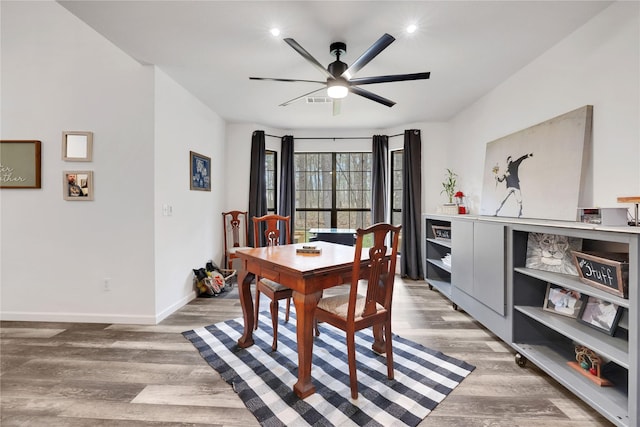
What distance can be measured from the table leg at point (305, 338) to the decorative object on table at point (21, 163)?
2.99 meters

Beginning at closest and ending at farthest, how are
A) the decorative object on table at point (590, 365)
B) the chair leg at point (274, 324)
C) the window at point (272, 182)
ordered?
the decorative object on table at point (590, 365)
the chair leg at point (274, 324)
the window at point (272, 182)

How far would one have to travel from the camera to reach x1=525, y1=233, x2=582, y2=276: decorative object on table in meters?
1.96

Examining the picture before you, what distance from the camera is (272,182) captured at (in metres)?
4.99

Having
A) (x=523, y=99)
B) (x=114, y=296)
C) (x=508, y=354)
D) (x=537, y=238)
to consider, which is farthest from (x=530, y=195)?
(x=114, y=296)

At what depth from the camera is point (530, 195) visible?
8.13 ft

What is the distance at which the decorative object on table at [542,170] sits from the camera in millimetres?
2033

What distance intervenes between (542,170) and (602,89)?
68cm

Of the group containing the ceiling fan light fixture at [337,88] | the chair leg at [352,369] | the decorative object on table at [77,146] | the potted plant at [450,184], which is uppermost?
the ceiling fan light fixture at [337,88]

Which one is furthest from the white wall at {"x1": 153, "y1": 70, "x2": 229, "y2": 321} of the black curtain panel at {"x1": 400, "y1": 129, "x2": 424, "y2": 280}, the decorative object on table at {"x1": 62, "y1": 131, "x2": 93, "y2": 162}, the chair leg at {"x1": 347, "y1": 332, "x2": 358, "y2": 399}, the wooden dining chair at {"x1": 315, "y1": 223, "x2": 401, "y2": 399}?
the black curtain panel at {"x1": 400, "y1": 129, "x2": 424, "y2": 280}

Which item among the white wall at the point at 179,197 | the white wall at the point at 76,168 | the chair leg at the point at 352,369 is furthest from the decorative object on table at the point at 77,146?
the chair leg at the point at 352,369

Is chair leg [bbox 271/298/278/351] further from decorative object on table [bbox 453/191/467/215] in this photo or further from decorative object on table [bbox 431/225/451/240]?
decorative object on table [bbox 453/191/467/215]

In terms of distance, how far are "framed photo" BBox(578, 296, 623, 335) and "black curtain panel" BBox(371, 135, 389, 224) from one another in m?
3.04

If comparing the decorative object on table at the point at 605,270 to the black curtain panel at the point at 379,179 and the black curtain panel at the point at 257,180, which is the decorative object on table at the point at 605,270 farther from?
the black curtain panel at the point at 257,180

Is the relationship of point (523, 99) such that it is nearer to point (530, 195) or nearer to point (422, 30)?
point (530, 195)
